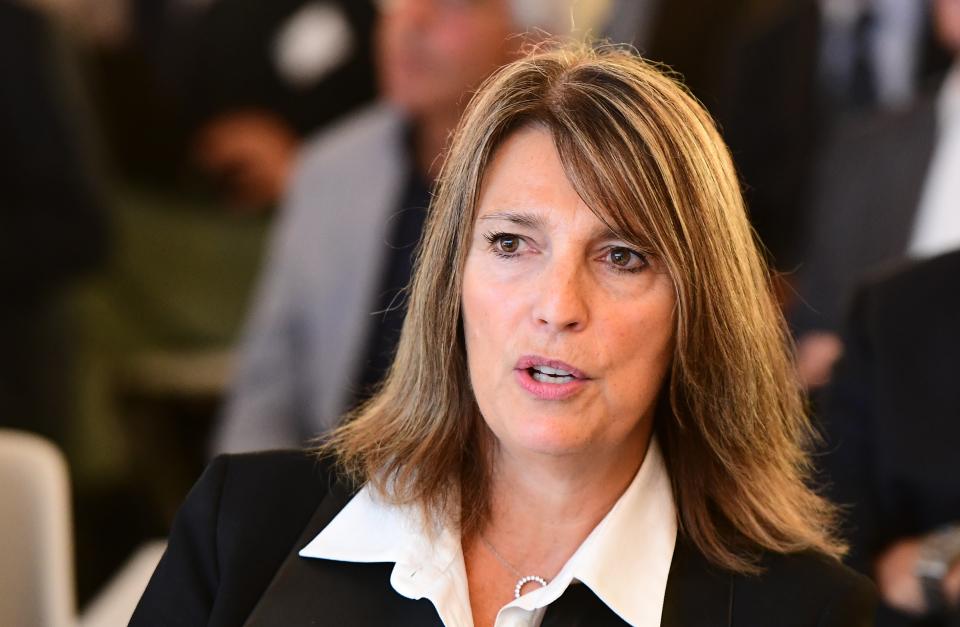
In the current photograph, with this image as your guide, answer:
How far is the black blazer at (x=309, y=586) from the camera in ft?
4.60

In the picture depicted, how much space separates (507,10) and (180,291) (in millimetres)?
1650

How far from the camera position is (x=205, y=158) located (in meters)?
4.02

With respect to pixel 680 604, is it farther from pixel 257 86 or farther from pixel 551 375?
pixel 257 86

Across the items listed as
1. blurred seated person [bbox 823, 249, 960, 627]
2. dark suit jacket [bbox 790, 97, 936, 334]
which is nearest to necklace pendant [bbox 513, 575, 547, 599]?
blurred seated person [bbox 823, 249, 960, 627]

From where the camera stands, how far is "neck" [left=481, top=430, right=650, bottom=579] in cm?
146

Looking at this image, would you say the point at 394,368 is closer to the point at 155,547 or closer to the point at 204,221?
the point at 155,547

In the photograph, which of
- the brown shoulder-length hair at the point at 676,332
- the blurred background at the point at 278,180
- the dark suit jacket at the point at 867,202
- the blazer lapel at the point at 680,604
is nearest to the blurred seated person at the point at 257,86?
the blurred background at the point at 278,180

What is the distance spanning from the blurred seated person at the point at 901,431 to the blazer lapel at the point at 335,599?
0.81 meters

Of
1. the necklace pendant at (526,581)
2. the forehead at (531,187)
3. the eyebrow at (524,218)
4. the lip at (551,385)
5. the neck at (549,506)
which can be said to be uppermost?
the forehead at (531,187)

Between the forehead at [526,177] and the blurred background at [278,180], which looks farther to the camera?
Answer: the blurred background at [278,180]

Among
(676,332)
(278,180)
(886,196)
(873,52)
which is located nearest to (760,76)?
(873,52)

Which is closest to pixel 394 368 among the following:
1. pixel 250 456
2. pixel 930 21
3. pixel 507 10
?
pixel 250 456

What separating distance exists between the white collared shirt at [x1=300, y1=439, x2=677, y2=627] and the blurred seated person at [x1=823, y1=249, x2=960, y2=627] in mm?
590

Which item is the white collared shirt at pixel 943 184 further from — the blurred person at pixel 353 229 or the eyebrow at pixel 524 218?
the eyebrow at pixel 524 218
